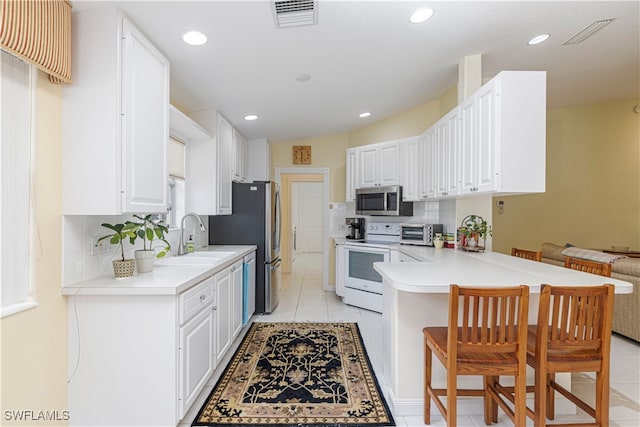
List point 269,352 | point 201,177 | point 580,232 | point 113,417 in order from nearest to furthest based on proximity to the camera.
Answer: point 113,417
point 269,352
point 201,177
point 580,232

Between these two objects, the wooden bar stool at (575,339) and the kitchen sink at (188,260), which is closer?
the wooden bar stool at (575,339)

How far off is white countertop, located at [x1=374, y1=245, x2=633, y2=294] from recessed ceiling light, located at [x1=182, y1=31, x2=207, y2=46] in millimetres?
1957

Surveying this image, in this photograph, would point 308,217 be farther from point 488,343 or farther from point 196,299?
point 488,343

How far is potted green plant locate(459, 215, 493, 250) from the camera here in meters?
3.08

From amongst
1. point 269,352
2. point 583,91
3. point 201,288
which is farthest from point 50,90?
point 583,91

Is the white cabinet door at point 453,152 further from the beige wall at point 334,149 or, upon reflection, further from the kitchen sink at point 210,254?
the kitchen sink at point 210,254

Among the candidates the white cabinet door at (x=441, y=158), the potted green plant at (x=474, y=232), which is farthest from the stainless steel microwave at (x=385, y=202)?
the potted green plant at (x=474, y=232)

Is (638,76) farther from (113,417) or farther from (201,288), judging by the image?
(113,417)

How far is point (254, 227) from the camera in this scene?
3.92 metres

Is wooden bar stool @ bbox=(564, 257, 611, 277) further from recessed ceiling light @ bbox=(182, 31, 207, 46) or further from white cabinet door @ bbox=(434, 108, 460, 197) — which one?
recessed ceiling light @ bbox=(182, 31, 207, 46)

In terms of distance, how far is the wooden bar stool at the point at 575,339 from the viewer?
152 cm

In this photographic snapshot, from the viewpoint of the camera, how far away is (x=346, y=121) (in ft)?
15.0

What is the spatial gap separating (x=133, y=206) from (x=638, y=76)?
222 inches

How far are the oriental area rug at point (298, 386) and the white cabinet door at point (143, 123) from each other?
142cm
